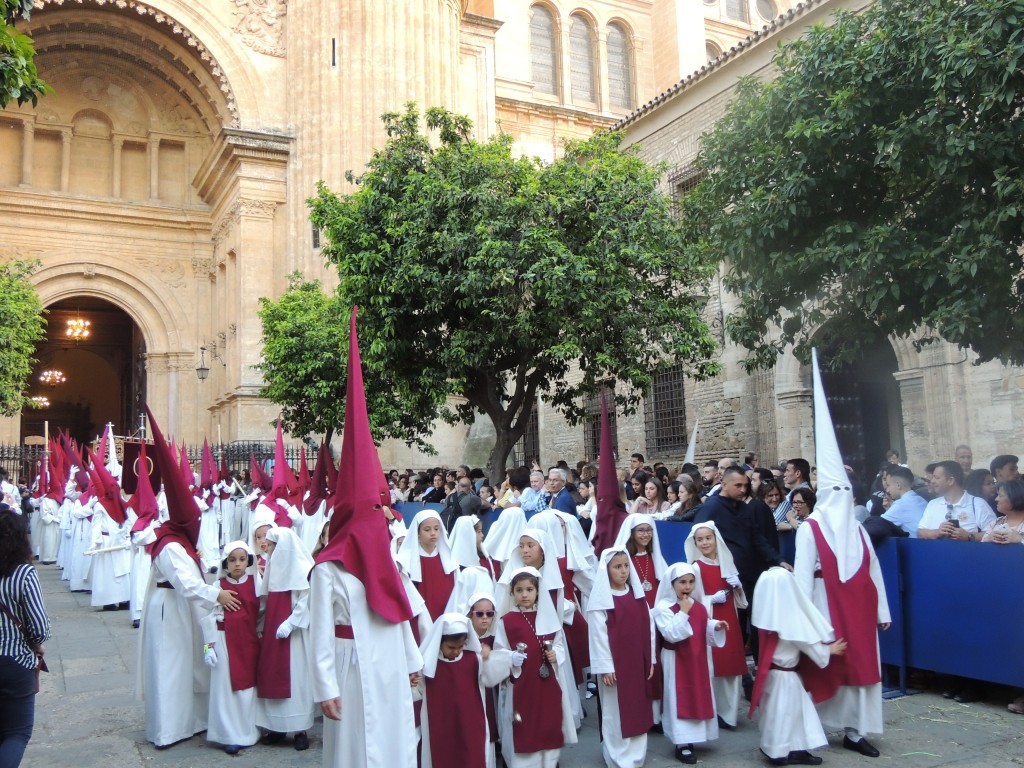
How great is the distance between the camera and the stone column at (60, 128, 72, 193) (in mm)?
31773

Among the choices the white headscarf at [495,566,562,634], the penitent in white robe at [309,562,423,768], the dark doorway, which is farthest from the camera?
the dark doorway

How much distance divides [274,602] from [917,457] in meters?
10.9

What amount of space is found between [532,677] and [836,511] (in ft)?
7.78

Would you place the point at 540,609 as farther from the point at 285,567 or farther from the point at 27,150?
the point at 27,150

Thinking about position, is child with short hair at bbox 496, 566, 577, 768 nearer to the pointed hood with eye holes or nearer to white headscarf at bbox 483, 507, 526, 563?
the pointed hood with eye holes

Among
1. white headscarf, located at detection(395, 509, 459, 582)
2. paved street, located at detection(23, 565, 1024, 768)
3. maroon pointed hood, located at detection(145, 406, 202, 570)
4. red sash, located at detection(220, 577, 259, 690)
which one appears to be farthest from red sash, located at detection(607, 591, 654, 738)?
maroon pointed hood, located at detection(145, 406, 202, 570)

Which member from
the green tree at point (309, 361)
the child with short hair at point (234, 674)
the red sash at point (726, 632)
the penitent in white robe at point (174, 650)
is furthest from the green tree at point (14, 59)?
the green tree at point (309, 361)

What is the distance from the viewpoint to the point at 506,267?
43.6 feet

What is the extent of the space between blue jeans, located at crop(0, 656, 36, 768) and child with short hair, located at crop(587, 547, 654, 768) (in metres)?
3.31

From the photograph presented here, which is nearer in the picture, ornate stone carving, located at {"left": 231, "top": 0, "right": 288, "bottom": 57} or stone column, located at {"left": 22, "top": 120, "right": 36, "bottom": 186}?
ornate stone carving, located at {"left": 231, "top": 0, "right": 288, "bottom": 57}

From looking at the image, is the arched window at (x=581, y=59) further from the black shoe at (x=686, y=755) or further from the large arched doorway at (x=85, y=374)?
the black shoe at (x=686, y=755)

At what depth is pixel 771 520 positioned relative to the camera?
25.1ft

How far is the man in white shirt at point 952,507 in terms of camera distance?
25.8 feet

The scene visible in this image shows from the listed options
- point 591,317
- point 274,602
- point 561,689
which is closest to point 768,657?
point 561,689
